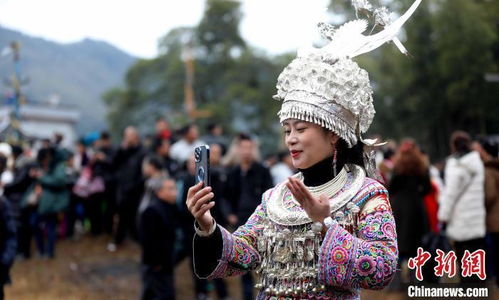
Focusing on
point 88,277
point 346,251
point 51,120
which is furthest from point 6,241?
point 51,120

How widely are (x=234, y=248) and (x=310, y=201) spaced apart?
53cm

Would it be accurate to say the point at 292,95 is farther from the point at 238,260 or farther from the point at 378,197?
the point at 238,260

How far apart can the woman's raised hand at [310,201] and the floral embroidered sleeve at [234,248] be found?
0.46m

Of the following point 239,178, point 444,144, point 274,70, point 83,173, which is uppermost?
point 274,70

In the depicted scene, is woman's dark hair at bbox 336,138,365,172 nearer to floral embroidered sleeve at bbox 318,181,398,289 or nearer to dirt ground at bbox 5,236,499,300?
floral embroidered sleeve at bbox 318,181,398,289

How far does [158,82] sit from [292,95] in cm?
4287

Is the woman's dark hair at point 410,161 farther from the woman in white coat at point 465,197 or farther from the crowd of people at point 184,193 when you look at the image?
the woman in white coat at point 465,197

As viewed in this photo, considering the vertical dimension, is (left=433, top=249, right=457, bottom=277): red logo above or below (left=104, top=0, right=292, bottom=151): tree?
below

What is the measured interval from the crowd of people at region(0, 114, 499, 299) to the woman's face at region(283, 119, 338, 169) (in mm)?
361

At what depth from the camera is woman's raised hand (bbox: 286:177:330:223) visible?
251 cm

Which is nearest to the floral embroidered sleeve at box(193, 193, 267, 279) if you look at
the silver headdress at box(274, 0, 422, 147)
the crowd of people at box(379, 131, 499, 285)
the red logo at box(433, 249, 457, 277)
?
the silver headdress at box(274, 0, 422, 147)

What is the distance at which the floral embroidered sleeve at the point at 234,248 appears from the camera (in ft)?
9.27

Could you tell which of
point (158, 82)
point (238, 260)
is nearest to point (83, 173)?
point (238, 260)

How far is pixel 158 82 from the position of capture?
45062 millimetres
